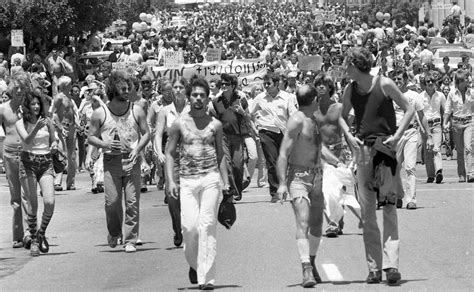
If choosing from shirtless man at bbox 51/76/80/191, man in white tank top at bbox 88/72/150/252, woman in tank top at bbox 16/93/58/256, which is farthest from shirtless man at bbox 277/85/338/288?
shirtless man at bbox 51/76/80/191

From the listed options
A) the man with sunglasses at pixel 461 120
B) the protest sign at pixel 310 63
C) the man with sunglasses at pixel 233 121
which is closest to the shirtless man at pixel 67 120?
the man with sunglasses at pixel 233 121

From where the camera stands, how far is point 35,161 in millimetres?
16328

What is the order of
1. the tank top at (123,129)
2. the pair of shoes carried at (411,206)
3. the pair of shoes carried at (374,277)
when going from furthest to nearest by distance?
the pair of shoes carried at (411,206) < the tank top at (123,129) < the pair of shoes carried at (374,277)

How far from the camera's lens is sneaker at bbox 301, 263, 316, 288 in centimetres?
1295

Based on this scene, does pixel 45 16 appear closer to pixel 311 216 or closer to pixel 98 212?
pixel 98 212

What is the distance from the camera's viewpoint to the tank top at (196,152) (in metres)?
13.3

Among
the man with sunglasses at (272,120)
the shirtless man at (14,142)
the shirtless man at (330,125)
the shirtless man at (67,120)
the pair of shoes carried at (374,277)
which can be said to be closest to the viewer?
the pair of shoes carried at (374,277)

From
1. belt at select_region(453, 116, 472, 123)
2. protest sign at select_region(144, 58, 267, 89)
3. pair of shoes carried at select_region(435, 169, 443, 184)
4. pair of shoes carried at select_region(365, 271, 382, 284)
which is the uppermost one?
protest sign at select_region(144, 58, 267, 89)

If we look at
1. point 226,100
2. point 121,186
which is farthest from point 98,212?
point 121,186

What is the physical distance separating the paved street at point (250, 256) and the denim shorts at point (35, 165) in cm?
89

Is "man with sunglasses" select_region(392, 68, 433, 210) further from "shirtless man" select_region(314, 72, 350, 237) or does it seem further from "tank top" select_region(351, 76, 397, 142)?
"tank top" select_region(351, 76, 397, 142)

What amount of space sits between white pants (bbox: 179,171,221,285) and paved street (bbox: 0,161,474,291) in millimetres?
315

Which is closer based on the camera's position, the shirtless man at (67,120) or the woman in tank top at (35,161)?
the woman in tank top at (35,161)

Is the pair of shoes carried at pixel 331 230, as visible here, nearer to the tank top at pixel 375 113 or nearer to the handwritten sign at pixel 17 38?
the tank top at pixel 375 113
